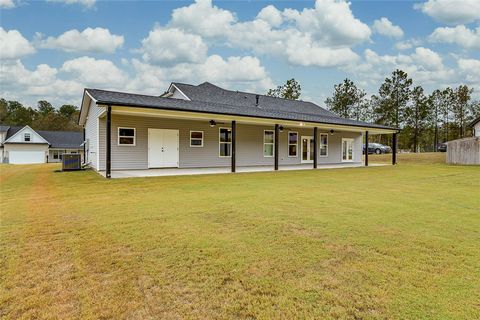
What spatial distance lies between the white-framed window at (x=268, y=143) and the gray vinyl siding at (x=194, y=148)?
0.78 feet

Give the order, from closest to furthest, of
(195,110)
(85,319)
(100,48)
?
(85,319)
(195,110)
(100,48)

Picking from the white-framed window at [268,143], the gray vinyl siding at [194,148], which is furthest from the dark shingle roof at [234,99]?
the gray vinyl siding at [194,148]

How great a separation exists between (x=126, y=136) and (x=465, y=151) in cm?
2112

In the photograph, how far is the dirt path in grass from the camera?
2291 mm

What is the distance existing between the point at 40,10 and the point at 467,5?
2100 cm

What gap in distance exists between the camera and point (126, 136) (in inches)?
551

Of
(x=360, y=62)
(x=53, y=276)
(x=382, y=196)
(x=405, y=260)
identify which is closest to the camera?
(x=53, y=276)

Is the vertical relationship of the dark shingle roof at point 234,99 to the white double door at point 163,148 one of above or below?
above

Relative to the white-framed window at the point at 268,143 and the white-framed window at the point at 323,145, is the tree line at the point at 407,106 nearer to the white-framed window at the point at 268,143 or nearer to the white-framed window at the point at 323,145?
the white-framed window at the point at 323,145

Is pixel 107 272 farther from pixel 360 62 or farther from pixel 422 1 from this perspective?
pixel 360 62

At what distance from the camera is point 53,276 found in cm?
283

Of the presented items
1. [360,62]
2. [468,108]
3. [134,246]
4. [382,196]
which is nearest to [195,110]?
[382,196]

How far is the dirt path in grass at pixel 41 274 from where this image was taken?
7.52ft

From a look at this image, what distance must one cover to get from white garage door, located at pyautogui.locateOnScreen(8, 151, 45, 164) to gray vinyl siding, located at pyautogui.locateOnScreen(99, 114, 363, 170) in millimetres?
35591
